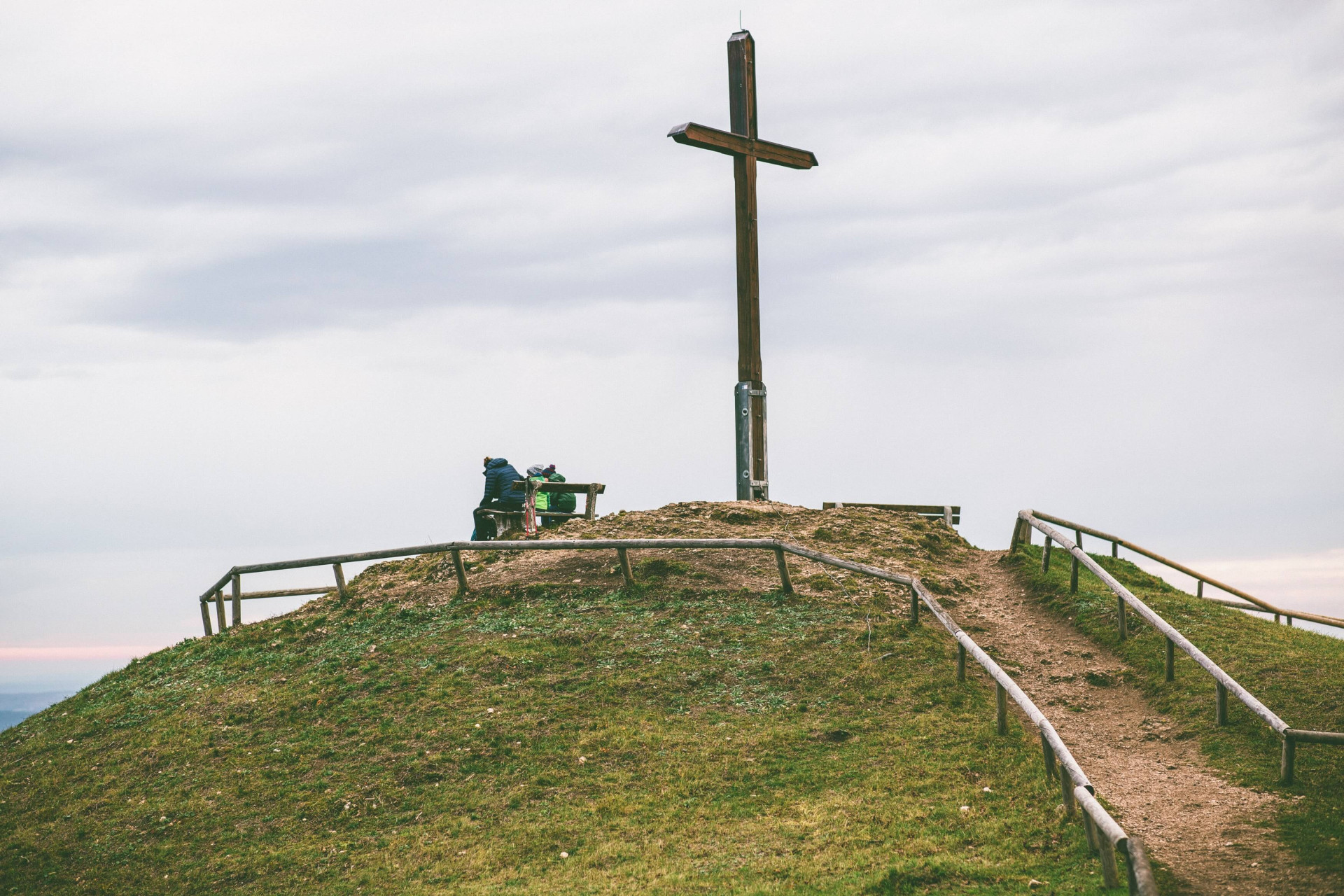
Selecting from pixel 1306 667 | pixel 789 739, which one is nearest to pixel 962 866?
pixel 789 739

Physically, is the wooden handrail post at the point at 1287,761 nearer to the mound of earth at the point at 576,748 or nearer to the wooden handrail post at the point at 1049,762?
the mound of earth at the point at 576,748

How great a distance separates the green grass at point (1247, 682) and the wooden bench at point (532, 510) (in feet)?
25.4

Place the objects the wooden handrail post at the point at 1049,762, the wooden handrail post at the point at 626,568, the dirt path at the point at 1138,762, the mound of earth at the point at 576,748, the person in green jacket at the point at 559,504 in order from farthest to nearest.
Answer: the person in green jacket at the point at 559,504
the wooden handrail post at the point at 626,568
the wooden handrail post at the point at 1049,762
the mound of earth at the point at 576,748
the dirt path at the point at 1138,762

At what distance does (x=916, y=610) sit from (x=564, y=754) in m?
5.16

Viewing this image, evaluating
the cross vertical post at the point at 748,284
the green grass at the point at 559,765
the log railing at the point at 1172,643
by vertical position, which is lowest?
the green grass at the point at 559,765

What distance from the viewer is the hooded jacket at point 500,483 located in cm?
2159

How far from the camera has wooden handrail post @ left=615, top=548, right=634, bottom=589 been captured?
57.1 ft

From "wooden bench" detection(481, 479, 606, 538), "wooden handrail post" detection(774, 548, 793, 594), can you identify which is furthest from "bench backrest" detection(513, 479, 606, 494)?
"wooden handrail post" detection(774, 548, 793, 594)

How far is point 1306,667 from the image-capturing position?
523 inches

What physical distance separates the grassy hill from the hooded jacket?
274 cm

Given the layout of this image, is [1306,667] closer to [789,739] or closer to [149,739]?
[789,739]

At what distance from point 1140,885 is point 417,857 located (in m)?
6.69

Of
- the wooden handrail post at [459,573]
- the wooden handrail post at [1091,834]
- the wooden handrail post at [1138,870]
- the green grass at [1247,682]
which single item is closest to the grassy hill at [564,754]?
the wooden handrail post at [1091,834]

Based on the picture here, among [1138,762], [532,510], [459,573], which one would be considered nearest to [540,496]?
[532,510]
